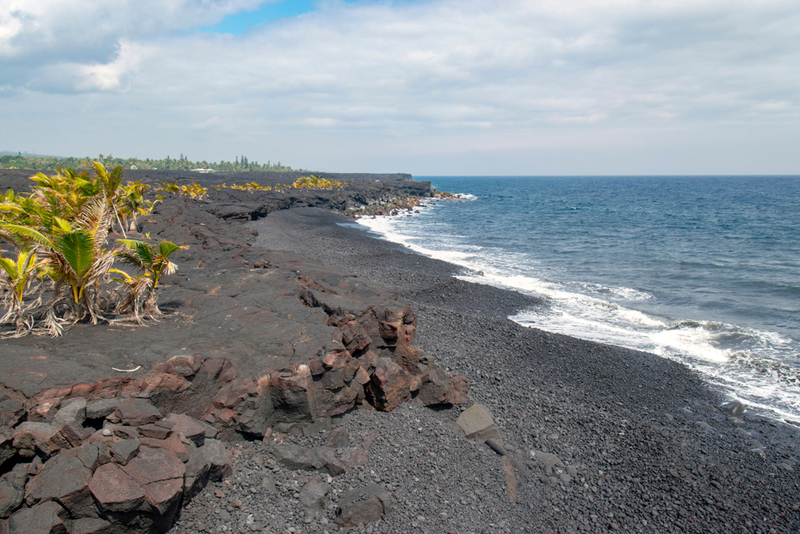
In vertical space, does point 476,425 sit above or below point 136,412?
below

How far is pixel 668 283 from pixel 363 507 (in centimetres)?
2268

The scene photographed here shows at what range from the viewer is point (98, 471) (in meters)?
4.96

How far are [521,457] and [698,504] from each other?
2.93 metres

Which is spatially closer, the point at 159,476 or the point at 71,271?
the point at 159,476

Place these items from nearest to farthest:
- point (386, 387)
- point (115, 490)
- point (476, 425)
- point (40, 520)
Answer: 1. point (40, 520)
2. point (115, 490)
3. point (386, 387)
4. point (476, 425)

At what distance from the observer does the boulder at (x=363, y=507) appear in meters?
6.08

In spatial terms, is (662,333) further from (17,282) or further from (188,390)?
(17,282)

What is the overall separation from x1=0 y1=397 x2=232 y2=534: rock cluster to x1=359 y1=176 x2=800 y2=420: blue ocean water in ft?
41.6

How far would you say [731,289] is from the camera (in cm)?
2211

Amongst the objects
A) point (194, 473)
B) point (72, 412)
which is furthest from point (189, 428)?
point (72, 412)

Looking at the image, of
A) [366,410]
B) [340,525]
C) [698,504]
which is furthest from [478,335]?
[340,525]

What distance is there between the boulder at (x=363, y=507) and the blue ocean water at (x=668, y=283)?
9.95 meters

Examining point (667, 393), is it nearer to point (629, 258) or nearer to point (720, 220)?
point (629, 258)

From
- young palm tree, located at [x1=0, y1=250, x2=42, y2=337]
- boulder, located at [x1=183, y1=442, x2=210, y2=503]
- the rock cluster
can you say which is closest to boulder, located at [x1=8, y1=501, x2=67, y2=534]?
the rock cluster
